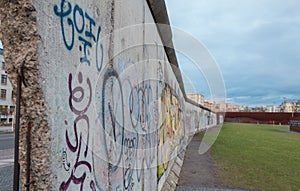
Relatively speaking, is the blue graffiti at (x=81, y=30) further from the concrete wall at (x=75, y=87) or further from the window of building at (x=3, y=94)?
the window of building at (x=3, y=94)

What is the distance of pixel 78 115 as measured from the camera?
1707 mm

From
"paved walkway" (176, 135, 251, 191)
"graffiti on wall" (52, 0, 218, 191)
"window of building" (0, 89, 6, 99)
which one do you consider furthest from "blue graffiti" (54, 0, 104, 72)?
"window of building" (0, 89, 6, 99)

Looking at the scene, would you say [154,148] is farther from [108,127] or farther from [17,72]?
[17,72]

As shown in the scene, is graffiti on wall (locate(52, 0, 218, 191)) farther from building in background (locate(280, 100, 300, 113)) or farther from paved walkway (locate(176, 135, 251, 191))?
building in background (locate(280, 100, 300, 113))

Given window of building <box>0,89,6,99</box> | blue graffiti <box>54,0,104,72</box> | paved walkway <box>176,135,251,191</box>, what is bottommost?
paved walkway <box>176,135,251,191</box>

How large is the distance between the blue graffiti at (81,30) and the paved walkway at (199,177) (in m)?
5.46

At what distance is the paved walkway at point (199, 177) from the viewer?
6.74 metres

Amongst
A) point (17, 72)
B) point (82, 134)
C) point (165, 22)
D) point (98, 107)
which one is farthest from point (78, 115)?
point (165, 22)

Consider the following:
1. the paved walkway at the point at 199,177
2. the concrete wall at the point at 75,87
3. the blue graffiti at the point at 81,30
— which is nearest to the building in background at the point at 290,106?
the paved walkway at the point at 199,177

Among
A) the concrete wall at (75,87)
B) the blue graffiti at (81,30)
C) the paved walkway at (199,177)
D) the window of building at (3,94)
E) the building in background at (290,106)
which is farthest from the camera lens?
the building in background at (290,106)

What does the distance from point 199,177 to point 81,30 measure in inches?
279

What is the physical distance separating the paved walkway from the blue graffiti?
17.9 ft

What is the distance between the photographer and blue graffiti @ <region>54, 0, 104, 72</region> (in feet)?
5.14

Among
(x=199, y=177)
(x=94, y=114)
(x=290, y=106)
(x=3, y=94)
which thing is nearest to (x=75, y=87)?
(x=94, y=114)
